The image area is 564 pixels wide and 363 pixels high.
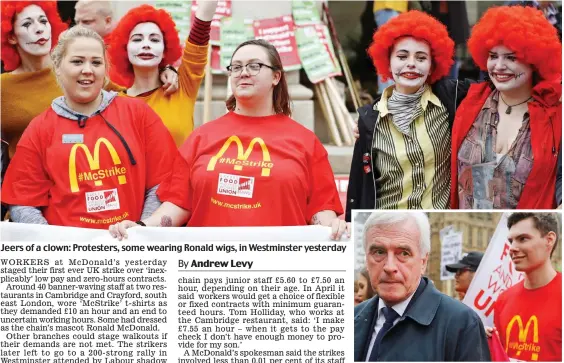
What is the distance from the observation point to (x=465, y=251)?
16.7 ft

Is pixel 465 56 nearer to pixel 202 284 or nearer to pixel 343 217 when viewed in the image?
pixel 343 217

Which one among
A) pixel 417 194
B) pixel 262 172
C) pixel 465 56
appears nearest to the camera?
pixel 262 172

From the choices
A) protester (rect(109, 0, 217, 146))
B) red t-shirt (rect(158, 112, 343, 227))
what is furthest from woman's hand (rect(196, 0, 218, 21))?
red t-shirt (rect(158, 112, 343, 227))

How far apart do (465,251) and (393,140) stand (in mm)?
678

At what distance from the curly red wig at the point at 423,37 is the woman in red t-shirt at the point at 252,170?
699 mm

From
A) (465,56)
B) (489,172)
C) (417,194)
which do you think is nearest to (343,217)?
(417,194)

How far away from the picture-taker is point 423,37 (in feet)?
18.0

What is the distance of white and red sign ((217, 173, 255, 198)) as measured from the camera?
4977mm

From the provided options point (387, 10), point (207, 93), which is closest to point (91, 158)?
point (207, 93)

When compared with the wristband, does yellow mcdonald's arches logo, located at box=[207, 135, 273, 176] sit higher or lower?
lower

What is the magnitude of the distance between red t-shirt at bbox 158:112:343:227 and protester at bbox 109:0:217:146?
2.20 feet

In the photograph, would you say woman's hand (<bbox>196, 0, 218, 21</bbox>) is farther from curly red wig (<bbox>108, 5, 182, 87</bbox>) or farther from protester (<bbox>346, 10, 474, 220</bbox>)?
protester (<bbox>346, 10, 474, 220</bbox>)

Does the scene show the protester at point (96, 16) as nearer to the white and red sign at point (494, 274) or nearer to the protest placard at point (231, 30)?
the protest placard at point (231, 30)

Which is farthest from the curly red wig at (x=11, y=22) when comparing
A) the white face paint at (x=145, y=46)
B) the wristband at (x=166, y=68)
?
the wristband at (x=166, y=68)
